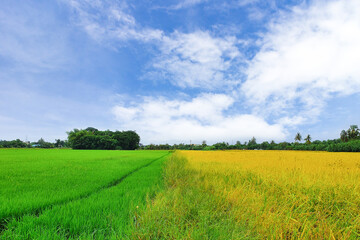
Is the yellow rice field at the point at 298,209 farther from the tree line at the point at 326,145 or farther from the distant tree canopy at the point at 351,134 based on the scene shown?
the distant tree canopy at the point at 351,134

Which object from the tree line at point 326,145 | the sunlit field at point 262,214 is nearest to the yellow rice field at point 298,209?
the sunlit field at point 262,214

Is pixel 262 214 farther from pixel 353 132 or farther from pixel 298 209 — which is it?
pixel 353 132

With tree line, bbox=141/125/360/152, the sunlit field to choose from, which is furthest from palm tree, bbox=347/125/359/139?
the sunlit field

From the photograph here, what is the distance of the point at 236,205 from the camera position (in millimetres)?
2898

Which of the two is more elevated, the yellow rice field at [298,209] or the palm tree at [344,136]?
the palm tree at [344,136]

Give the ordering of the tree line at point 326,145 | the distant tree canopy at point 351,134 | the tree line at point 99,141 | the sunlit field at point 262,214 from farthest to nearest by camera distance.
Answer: the tree line at point 99,141, the distant tree canopy at point 351,134, the tree line at point 326,145, the sunlit field at point 262,214

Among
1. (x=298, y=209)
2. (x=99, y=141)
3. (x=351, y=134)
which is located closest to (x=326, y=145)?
(x=351, y=134)

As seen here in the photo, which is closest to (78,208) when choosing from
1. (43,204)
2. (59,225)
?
(59,225)

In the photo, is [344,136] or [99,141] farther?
[99,141]

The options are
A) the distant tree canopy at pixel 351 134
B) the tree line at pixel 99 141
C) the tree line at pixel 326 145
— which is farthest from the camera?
the tree line at pixel 99 141

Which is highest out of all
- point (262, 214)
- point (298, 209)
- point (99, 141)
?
point (99, 141)

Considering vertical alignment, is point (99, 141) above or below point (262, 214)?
above

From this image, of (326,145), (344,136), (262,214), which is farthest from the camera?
(344,136)

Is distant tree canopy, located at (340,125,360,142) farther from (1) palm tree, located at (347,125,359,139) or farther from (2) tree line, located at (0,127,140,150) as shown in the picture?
(2) tree line, located at (0,127,140,150)
